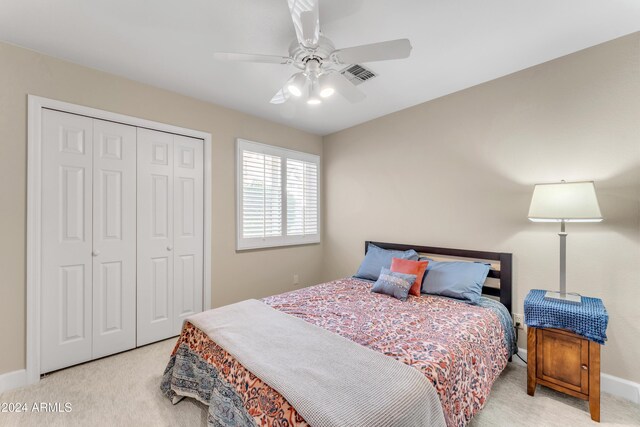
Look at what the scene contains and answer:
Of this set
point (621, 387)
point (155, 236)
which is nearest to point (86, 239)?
point (155, 236)

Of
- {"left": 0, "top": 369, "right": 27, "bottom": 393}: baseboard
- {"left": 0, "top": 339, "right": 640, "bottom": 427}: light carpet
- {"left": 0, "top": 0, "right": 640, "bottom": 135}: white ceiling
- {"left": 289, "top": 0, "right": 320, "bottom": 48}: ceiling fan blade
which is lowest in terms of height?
{"left": 0, "top": 339, "right": 640, "bottom": 427}: light carpet

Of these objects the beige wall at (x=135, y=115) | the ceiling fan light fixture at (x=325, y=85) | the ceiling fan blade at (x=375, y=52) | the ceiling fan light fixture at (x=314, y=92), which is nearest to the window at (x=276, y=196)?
the beige wall at (x=135, y=115)

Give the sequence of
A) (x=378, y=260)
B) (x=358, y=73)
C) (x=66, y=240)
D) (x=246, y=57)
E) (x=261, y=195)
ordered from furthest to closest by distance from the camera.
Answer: (x=261, y=195) < (x=378, y=260) < (x=358, y=73) < (x=66, y=240) < (x=246, y=57)

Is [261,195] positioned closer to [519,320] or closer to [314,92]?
[314,92]

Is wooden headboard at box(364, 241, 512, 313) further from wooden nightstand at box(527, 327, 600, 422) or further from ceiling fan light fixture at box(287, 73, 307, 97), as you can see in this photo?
ceiling fan light fixture at box(287, 73, 307, 97)

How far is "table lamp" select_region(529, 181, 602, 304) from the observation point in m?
1.90

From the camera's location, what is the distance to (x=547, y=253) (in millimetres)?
2369

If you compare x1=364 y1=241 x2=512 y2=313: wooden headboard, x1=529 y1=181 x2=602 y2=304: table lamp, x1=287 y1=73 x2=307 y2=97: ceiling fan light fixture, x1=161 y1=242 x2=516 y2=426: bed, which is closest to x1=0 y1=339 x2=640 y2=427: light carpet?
x1=161 y1=242 x2=516 y2=426: bed

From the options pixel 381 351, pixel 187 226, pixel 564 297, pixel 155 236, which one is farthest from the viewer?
pixel 187 226

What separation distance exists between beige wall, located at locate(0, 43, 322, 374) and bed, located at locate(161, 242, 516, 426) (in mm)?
1106

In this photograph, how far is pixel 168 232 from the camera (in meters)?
2.95

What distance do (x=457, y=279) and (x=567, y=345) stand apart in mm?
831

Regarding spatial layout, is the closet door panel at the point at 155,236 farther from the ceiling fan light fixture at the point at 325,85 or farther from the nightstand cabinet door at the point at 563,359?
the nightstand cabinet door at the point at 563,359

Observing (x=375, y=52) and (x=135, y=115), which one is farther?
(x=135, y=115)
